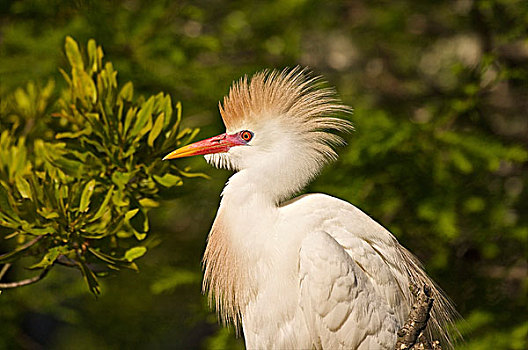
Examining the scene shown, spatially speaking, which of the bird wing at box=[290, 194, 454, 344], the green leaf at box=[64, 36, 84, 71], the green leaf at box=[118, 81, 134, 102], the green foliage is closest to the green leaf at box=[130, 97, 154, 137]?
the green foliage

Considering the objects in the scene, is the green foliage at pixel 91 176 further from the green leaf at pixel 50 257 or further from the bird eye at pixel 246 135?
the bird eye at pixel 246 135

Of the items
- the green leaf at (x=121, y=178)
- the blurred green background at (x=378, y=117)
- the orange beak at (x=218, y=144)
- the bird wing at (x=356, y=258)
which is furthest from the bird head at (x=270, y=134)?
the blurred green background at (x=378, y=117)

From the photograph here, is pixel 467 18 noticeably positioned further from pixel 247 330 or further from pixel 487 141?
pixel 247 330

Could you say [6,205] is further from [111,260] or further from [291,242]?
[291,242]

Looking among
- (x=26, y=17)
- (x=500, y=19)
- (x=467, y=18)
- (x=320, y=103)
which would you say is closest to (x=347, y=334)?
(x=320, y=103)

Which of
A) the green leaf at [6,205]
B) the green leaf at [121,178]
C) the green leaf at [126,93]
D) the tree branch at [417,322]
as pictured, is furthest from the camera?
the green leaf at [126,93]

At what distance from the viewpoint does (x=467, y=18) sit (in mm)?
4188

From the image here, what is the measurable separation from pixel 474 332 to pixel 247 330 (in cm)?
212

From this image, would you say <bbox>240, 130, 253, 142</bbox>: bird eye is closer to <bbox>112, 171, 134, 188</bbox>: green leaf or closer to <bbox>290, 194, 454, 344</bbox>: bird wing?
<bbox>290, 194, 454, 344</bbox>: bird wing

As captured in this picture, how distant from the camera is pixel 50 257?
80.6 inches

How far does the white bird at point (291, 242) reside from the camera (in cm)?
201

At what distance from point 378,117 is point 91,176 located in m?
1.93

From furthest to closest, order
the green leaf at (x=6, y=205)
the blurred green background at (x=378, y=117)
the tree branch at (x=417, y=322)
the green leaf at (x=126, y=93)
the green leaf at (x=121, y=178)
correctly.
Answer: the blurred green background at (x=378, y=117) < the green leaf at (x=126, y=93) < the green leaf at (x=121, y=178) < the green leaf at (x=6, y=205) < the tree branch at (x=417, y=322)

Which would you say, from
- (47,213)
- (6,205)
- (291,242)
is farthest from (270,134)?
(6,205)
